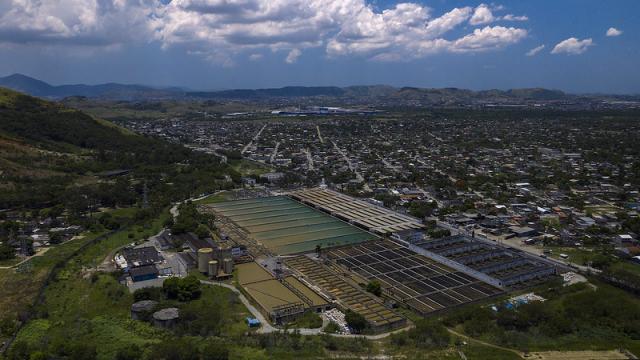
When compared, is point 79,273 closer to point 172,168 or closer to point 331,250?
point 331,250

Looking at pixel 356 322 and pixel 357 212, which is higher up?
Answer: pixel 356 322

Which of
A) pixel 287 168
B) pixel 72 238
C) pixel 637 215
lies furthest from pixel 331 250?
pixel 287 168

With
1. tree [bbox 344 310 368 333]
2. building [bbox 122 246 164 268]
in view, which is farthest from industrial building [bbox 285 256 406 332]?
building [bbox 122 246 164 268]

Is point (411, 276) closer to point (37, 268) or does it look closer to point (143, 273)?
point (143, 273)

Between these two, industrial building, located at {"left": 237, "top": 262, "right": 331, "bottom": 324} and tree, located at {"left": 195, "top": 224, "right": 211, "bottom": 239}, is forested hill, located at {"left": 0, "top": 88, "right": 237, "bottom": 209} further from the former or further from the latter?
industrial building, located at {"left": 237, "top": 262, "right": 331, "bottom": 324}

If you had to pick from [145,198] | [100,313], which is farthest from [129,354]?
[145,198]
